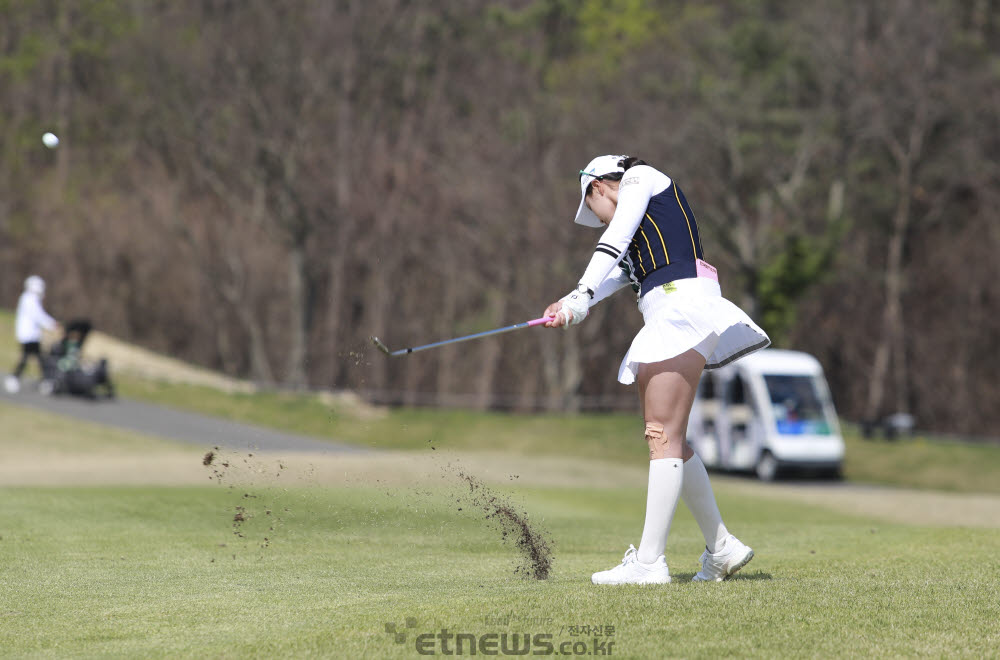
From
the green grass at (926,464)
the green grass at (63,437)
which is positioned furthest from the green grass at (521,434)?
the green grass at (63,437)

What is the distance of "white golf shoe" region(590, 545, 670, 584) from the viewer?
18.8 feet

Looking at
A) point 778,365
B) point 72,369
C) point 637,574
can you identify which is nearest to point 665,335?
point 637,574

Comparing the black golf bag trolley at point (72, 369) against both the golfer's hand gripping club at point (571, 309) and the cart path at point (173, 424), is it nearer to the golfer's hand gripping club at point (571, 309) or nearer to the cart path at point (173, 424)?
the cart path at point (173, 424)

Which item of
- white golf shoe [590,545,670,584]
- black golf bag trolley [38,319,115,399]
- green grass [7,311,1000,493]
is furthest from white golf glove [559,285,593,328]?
black golf bag trolley [38,319,115,399]

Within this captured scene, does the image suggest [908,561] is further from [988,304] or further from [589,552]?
[988,304]

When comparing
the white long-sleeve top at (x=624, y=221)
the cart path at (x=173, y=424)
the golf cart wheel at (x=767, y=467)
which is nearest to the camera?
the white long-sleeve top at (x=624, y=221)

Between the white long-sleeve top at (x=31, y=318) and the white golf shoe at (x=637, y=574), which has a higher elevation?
the white long-sleeve top at (x=31, y=318)

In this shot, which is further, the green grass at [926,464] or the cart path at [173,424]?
the green grass at [926,464]

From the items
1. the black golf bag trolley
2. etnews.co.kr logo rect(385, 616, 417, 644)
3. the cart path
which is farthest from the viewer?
the black golf bag trolley

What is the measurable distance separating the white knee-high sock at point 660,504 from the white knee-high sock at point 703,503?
16cm

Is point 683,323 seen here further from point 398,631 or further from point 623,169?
point 398,631

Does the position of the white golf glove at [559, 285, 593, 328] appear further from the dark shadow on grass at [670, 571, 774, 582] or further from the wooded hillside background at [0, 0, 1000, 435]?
the wooded hillside background at [0, 0, 1000, 435]

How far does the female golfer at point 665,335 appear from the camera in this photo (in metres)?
5.80

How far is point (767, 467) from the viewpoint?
23500 mm
